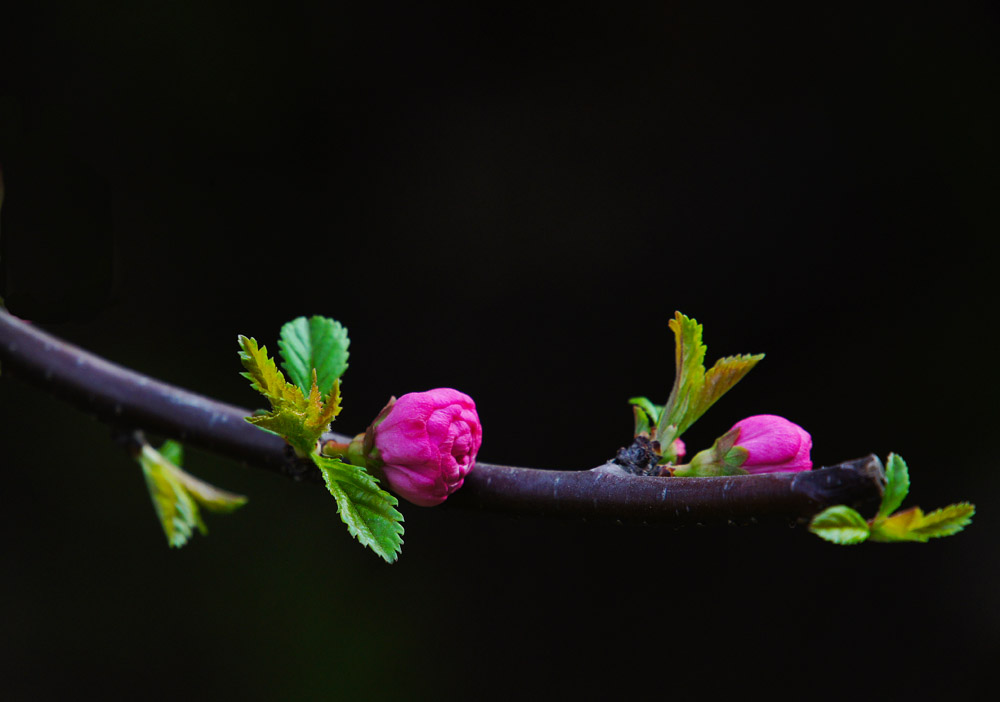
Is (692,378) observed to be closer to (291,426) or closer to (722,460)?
(722,460)

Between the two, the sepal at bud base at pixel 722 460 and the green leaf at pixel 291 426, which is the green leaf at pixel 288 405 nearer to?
the green leaf at pixel 291 426

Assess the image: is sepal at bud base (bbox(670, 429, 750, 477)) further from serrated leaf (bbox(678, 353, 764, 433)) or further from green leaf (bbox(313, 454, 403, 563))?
green leaf (bbox(313, 454, 403, 563))

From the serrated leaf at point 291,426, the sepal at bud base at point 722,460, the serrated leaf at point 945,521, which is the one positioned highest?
the sepal at bud base at point 722,460

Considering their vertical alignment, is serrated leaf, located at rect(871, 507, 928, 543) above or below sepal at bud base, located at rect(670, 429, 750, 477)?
below

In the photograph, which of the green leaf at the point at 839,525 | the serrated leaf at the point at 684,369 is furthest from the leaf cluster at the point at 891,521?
the serrated leaf at the point at 684,369

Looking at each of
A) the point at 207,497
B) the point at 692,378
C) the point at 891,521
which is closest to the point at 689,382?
the point at 692,378

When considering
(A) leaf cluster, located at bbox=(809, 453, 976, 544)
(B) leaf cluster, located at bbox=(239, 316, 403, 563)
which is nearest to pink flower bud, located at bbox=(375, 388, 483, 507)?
(B) leaf cluster, located at bbox=(239, 316, 403, 563)
